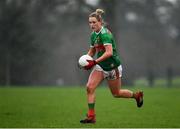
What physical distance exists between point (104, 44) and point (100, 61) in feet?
1.06

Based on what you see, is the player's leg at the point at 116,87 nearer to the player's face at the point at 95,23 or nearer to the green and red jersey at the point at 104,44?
the green and red jersey at the point at 104,44

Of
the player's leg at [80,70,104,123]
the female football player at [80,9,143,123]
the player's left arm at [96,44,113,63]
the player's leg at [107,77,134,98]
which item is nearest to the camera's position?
the player's left arm at [96,44,113,63]

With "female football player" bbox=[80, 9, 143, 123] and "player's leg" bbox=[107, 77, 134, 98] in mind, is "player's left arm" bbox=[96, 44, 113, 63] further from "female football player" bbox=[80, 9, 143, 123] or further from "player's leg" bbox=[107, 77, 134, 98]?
"player's leg" bbox=[107, 77, 134, 98]

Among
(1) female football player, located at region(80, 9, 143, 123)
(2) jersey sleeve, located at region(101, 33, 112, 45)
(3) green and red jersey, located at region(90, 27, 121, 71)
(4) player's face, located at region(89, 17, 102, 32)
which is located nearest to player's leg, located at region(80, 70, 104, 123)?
(1) female football player, located at region(80, 9, 143, 123)

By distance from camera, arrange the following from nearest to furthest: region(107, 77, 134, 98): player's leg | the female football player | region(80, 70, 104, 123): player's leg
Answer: the female football player → region(80, 70, 104, 123): player's leg → region(107, 77, 134, 98): player's leg

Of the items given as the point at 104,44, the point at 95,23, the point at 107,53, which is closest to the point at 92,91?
the point at 107,53

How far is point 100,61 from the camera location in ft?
39.2

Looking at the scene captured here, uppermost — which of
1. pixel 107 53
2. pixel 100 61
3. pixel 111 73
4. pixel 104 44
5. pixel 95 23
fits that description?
pixel 95 23

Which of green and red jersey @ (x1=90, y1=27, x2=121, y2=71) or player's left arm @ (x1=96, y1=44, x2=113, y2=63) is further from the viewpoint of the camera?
green and red jersey @ (x1=90, y1=27, x2=121, y2=71)

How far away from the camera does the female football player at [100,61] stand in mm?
11938

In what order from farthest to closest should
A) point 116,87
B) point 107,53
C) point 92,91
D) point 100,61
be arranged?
point 116,87, point 92,91, point 100,61, point 107,53

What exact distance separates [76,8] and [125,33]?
21.9 m

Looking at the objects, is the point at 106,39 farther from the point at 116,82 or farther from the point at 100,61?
the point at 116,82

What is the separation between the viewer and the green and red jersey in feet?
39.2
